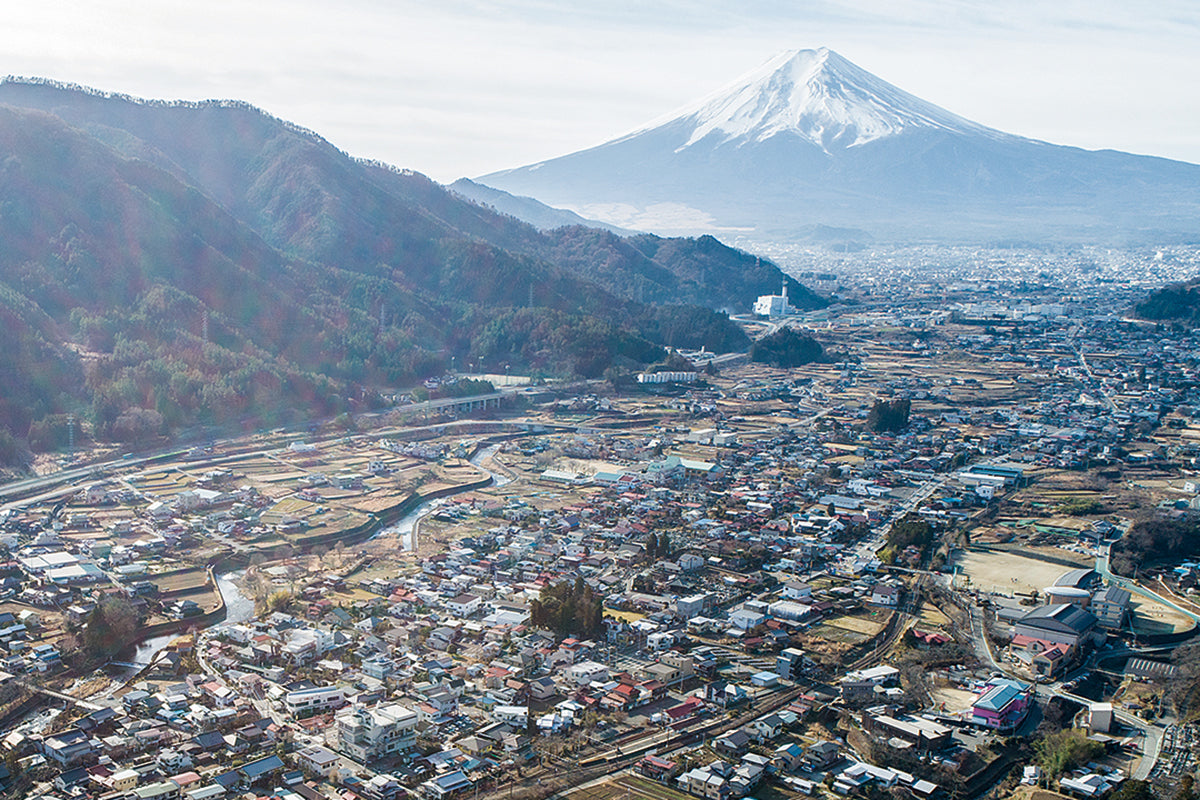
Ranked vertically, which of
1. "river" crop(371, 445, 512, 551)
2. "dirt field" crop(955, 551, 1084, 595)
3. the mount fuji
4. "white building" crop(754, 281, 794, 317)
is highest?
the mount fuji

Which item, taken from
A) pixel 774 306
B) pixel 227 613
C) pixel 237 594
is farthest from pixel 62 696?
pixel 774 306

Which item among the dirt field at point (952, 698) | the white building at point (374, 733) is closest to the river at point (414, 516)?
the white building at point (374, 733)

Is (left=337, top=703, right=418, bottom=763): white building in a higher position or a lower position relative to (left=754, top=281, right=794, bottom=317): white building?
lower

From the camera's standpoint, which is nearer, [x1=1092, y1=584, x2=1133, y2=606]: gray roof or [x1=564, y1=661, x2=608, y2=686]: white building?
[x1=564, y1=661, x2=608, y2=686]: white building

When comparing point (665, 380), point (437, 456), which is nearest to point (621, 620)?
point (437, 456)

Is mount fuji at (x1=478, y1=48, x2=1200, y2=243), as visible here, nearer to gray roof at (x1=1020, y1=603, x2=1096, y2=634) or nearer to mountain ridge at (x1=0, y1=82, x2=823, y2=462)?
mountain ridge at (x1=0, y1=82, x2=823, y2=462)

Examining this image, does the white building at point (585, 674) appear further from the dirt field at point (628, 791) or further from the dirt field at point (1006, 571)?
the dirt field at point (1006, 571)

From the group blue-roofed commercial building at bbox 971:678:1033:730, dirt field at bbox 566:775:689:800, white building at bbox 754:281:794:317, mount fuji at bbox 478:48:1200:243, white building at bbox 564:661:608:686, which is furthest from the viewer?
mount fuji at bbox 478:48:1200:243

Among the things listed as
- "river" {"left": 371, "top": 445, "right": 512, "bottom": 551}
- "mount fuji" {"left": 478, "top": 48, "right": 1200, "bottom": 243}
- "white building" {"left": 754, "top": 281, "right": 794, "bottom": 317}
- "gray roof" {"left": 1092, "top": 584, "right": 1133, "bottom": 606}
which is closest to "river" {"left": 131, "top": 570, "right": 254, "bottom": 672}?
"river" {"left": 371, "top": 445, "right": 512, "bottom": 551}
